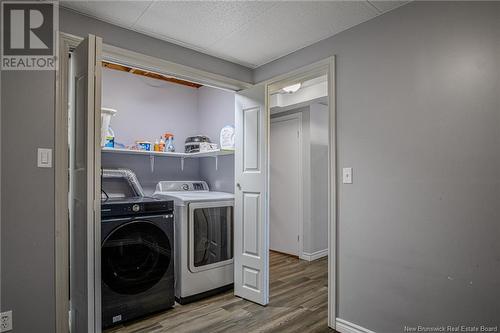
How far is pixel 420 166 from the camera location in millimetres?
1776

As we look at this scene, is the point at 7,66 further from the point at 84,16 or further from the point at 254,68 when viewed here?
the point at 254,68

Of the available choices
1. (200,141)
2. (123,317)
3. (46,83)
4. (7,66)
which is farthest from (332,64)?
(123,317)

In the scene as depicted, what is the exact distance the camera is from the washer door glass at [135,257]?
2.25 metres

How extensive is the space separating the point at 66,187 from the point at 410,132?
89.6 inches

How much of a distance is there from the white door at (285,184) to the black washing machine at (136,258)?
2.13m

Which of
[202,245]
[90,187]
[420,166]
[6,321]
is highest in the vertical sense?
[420,166]

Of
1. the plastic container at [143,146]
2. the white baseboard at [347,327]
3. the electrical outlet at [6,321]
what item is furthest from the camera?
the plastic container at [143,146]

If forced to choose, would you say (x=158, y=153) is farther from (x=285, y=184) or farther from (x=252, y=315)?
(x=285, y=184)

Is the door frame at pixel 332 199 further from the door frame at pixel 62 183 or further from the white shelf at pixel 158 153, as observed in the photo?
the door frame at pixel 62 183

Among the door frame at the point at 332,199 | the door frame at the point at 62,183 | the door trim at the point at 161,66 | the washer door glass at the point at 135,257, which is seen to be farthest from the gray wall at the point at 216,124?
the door frame at the point at 62,183

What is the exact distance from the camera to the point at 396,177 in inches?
74.1

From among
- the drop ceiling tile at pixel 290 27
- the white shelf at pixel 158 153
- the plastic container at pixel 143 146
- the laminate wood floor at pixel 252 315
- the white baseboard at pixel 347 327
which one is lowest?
the laminate wood floor at pixel 252 315

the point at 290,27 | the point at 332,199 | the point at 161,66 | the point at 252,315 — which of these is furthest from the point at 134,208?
the point at 290,27

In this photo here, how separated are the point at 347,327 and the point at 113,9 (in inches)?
111
